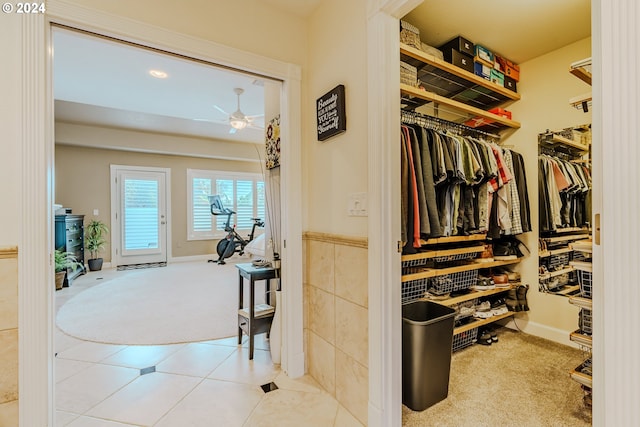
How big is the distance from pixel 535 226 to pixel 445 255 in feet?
4.15

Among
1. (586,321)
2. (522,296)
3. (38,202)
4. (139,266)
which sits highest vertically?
(38,202)

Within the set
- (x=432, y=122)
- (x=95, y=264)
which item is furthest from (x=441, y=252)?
(x=95, y=264)

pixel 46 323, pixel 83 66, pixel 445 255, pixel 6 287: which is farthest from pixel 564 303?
pixel 83 66

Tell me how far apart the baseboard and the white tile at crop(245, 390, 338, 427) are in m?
2.12

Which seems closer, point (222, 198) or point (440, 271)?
point (440, 271)

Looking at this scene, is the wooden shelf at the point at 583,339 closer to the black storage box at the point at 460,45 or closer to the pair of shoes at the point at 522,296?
the pair of shoes at the point at 522,296

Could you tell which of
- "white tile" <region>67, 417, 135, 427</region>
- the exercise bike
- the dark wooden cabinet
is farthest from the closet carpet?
the dark wooden cabinet

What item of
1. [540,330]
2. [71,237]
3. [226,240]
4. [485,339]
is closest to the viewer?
[485,339]

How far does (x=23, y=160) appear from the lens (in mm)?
1349

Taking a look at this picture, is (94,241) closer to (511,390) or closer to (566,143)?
(511,390)

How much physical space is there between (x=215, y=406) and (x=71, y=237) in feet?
15.5

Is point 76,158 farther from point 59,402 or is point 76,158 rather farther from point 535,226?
point 535,226

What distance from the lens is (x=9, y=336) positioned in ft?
4.38

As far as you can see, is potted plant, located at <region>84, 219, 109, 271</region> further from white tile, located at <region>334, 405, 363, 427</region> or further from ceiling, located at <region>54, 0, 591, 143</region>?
white tile, located at <region>334, 405, 363, 427</region>
